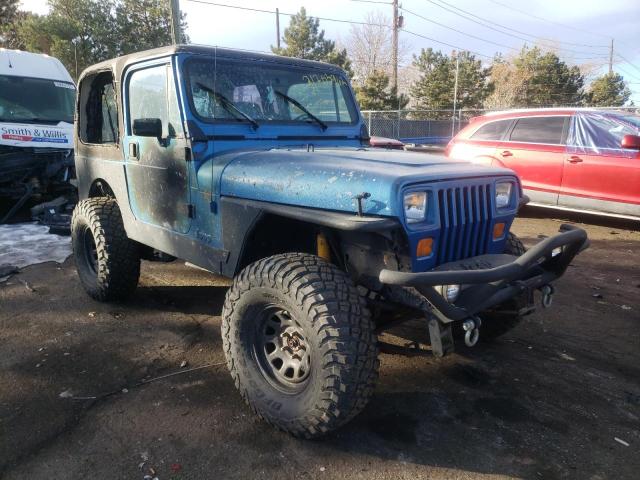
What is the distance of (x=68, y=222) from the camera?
7.23m

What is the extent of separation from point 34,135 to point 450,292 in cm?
823

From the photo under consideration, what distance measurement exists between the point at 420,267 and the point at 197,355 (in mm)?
1836

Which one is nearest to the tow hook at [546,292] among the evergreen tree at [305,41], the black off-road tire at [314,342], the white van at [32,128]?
the black off-road tire at [314,342]

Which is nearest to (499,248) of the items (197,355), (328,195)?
(328,195)

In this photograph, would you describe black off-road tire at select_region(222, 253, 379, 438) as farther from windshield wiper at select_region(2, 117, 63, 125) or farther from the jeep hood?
windshield wiper at select_region(2, 117, 63, 125)

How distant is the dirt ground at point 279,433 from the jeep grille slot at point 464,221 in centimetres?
94

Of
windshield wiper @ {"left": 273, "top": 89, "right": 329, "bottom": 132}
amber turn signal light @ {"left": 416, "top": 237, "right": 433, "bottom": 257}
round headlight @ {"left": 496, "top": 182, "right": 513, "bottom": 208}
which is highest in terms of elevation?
windshield wiper @ {"left": 273, "top": 89, "right": 329, "bottom": 132}

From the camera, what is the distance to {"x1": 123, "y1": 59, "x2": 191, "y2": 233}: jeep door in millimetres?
3404

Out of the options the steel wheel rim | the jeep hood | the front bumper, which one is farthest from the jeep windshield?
the front bumper

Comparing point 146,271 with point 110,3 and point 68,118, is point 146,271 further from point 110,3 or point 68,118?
point 110,3

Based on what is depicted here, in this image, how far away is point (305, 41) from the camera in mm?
31859

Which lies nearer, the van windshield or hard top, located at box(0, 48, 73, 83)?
the van windshield

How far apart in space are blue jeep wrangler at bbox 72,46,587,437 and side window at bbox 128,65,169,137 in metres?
0.02

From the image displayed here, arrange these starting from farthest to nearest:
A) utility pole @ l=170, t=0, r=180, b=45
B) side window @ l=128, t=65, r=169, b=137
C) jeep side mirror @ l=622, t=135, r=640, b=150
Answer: utility pole @ l=170, t=0, r=180, b=45, jeep side mirror @ l=622, t=135, r=640, b=150, side window @ l=128, t=65, r=169, b=137
